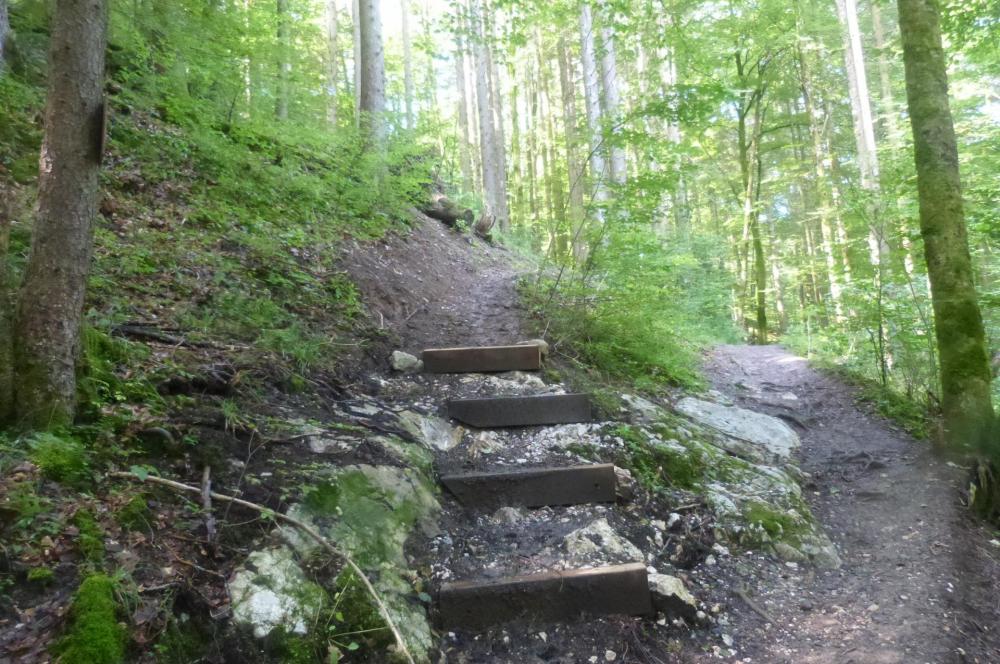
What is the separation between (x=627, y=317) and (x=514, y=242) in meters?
10.0

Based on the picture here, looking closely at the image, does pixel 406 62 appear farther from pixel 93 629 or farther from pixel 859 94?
pixel 93 629

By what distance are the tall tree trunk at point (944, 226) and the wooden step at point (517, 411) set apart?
343 centimetres

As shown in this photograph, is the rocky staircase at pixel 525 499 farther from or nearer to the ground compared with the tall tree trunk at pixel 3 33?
nearer to the ground

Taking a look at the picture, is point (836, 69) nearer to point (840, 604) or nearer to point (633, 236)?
point (633, 236)

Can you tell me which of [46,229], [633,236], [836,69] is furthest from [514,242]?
[46,229]

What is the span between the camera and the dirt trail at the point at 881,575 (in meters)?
2.90

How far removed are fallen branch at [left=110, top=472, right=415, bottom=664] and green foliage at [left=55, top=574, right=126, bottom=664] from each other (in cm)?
62

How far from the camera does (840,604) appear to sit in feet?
10.8

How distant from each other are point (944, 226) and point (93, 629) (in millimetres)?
6606

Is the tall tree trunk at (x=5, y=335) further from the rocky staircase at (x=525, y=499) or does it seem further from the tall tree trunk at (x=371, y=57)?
the tall tree trunk at (x=371, y=57)

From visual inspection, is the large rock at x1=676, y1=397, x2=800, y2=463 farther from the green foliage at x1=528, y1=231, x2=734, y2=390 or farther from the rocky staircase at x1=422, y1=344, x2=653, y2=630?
the rocky staircase at x1=422, y1=344, x2=653, y2=630

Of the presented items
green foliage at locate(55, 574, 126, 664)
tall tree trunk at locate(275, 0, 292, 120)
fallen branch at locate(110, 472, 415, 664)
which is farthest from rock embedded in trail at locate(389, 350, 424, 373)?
tall tree trunk at locate(275, 0, 292, 120)

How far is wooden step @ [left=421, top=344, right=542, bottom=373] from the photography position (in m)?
5.16

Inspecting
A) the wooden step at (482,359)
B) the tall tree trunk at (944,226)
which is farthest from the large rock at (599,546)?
the tall tree trunk at (944,226)
